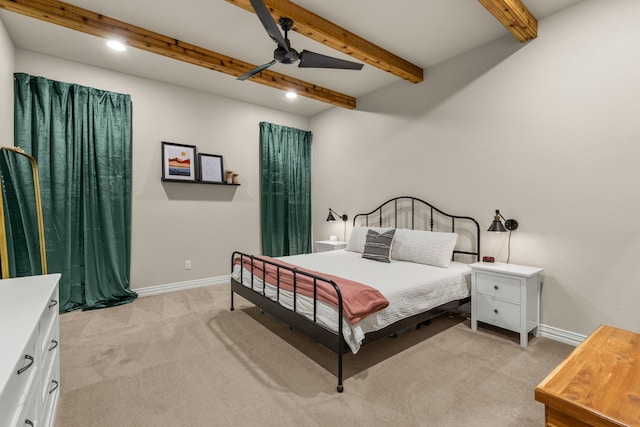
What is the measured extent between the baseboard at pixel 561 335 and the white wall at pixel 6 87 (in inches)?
207

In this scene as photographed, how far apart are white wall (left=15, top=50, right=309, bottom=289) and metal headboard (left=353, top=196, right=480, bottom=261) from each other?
2018 mm

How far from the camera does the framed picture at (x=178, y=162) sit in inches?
165

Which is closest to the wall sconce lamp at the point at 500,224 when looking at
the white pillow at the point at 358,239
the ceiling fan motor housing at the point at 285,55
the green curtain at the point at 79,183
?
the white pillow at the point at 358,239

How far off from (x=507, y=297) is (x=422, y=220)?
1.40 metres

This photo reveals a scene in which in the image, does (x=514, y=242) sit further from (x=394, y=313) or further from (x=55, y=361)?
(x=55, y=361)

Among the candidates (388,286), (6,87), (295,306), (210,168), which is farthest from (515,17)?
(6,87)

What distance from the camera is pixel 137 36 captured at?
2.92 metres

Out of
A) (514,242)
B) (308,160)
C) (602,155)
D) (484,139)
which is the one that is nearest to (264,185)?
(308,160)

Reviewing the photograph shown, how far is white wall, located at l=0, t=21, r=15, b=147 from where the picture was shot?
9.20 ft

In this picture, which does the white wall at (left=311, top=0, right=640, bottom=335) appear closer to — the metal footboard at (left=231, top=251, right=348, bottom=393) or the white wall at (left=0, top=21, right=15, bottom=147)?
the metal footboard at (left=231, top=251, right=348, bottom=393)

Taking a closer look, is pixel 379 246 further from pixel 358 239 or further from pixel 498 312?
pixel 498 312

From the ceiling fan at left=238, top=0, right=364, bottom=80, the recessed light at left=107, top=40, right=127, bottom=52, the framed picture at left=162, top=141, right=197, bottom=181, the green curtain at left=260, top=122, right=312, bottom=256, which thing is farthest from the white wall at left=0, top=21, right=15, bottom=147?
the green curtain at left=260, top=122, right=312, bottom=256

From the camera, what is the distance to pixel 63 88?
11.3 feet

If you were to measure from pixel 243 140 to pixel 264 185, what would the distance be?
0.80m
